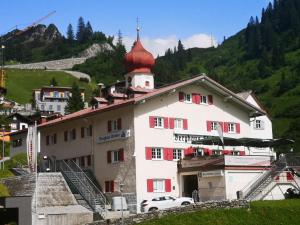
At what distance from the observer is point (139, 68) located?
65.4 m

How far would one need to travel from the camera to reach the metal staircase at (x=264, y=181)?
1737 inches

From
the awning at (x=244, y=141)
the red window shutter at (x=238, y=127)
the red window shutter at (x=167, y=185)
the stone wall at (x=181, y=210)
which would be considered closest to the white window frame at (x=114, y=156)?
the red window shutter at (x=167, y=185)

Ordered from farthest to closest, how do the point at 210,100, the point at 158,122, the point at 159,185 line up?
1. the point at 210,100
2. the point at 158,122
3. the point at 159,185

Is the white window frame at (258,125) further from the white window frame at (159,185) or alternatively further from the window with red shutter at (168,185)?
the white window frame at (159,185)

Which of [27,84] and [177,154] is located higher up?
[27,84]

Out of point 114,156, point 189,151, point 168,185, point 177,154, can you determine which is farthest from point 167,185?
point 114,156

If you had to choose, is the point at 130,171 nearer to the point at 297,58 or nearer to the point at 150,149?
the point at 150,149

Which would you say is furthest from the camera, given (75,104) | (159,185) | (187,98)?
(75,104)

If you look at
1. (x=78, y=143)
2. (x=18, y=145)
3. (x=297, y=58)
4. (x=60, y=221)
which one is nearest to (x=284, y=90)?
(x=297, y=58)

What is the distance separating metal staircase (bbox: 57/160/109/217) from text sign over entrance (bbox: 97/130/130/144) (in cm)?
335

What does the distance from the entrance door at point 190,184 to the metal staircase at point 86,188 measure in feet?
23.1

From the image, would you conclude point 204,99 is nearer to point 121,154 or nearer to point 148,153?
point 148,153

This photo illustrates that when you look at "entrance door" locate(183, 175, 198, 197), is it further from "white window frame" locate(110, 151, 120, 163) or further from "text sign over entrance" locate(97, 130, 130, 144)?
"text sign over entrance" locate(97, 130, 130, 144)

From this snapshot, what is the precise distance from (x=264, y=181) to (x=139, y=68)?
24.9m
